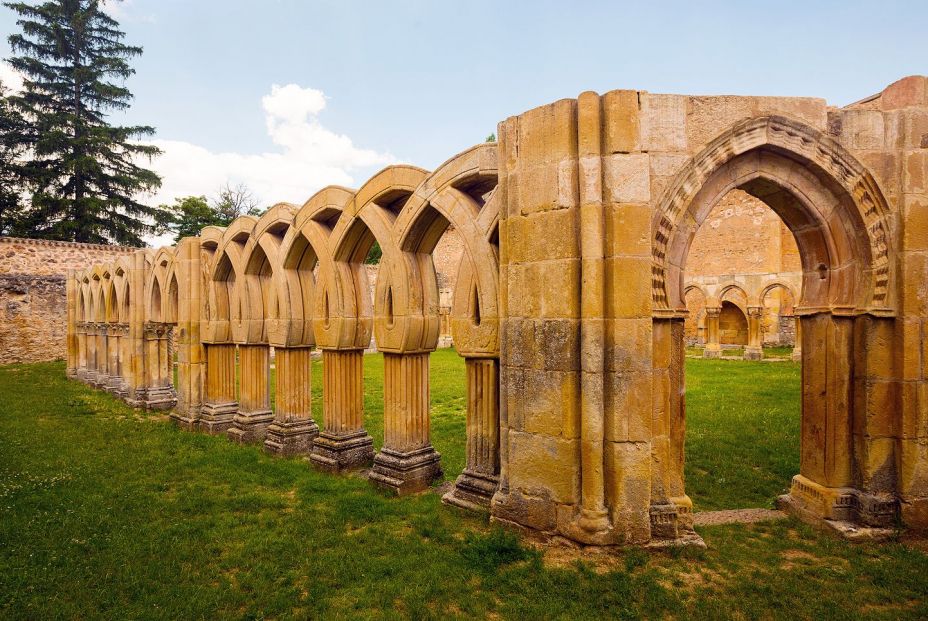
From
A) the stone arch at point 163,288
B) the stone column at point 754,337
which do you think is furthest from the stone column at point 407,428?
the stone column at point 754,337

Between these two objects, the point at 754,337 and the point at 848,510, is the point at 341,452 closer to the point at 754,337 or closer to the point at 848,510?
the point at 848,510

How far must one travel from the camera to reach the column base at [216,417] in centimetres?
839

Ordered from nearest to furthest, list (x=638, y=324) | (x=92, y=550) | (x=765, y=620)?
(x=765, y=620) → (x=638, y=324) → (x=92, y=550)

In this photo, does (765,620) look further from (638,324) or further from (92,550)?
(92,550)

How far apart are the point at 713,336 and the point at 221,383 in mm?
19310

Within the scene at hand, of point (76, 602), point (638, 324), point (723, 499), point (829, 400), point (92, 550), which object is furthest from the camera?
point (723, 499)

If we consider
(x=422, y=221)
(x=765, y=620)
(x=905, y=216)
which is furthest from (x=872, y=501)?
(x=422, y=221)

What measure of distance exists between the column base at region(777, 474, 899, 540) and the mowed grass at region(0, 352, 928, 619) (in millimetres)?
142

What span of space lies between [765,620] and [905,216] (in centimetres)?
349

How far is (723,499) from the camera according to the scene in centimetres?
527

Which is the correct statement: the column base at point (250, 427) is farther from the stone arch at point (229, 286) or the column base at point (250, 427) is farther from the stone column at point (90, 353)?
the stone column at point (90, 353)

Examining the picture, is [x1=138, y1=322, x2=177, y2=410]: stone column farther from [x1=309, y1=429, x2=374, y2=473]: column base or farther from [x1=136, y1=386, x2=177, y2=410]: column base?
[x1=309, y1=429, x2=374, y2=473]: column base

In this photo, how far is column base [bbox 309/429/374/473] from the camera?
6.16 m

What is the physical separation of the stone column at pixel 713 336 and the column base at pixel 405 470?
59.5ft
